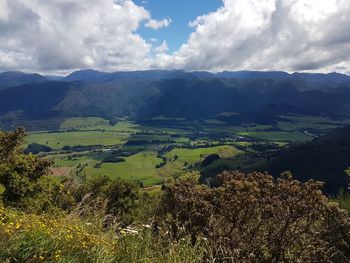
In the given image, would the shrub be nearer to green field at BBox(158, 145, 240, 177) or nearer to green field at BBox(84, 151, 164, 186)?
green field at BBox(84, 151, 164, 186)

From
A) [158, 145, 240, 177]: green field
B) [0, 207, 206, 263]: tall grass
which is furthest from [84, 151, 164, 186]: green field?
[0, 207, 206, 263]: tall grass

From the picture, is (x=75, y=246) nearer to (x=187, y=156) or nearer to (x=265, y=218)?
(x=265, y=218)

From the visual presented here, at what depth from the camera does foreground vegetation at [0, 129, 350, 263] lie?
603 cm

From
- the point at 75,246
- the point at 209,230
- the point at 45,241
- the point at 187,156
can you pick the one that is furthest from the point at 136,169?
the point at 45,241

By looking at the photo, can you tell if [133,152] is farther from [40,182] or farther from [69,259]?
[69,259]

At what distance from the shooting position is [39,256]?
5.71 meters

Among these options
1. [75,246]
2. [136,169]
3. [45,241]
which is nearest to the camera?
[45,241]

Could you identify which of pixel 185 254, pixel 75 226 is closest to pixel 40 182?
pixel 75 226

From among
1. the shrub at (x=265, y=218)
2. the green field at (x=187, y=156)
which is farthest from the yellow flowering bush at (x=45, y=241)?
the green field at (x=187, y=156)

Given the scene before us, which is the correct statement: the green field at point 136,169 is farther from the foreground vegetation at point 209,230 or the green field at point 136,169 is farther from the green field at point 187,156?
the foreground vegetation at point 209,230

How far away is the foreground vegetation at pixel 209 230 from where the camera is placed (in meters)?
6.03

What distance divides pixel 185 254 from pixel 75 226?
1884 mm

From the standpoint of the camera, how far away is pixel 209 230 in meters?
8.33

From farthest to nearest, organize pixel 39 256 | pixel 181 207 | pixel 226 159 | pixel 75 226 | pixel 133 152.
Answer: pixel 133 152
pixel 226 159
pixel 181 207
pixel 75 226
pixel 39 256
